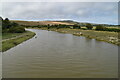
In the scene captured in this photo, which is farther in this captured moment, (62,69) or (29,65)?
(29,65)

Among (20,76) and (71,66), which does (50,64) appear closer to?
(71,66)

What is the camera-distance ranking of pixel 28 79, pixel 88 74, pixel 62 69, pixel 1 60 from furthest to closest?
pixel 1 60
pixel 62 69
pixel 88 74
pixel 28 79

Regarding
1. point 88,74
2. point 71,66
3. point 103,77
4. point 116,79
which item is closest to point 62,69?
point 71,66

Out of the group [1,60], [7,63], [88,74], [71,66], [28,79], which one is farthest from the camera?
[1,60]

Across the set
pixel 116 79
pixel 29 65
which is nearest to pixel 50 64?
pixel 29 65

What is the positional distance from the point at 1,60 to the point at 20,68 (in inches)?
184

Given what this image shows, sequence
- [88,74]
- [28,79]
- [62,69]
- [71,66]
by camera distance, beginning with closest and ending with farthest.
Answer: [28,79]
[88,74]
[62,69]
[71,66]

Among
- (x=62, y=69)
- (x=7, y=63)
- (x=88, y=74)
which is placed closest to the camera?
(x=88, y=74)

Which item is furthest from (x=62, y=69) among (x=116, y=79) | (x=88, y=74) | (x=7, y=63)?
(x=7, y=63)

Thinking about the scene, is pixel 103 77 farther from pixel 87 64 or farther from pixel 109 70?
pixel 87 64

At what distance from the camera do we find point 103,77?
14180mm

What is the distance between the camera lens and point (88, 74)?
Answer: 14805 mm

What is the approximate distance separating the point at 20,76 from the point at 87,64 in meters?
7.51

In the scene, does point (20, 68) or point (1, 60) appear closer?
point (20, 68)
